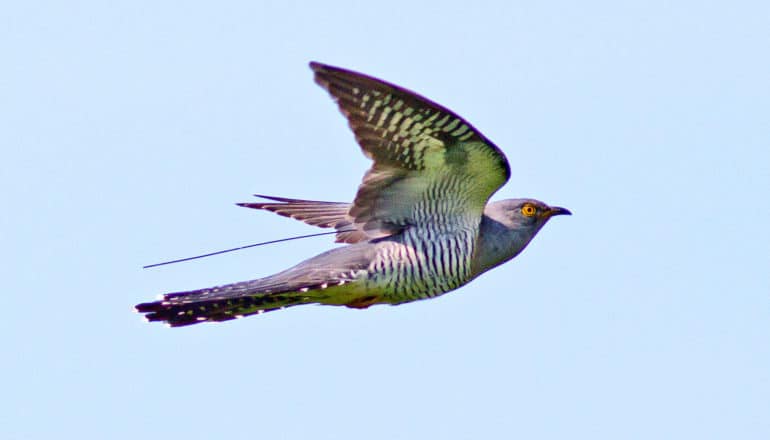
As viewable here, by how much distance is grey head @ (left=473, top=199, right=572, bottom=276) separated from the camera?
7.79 meters

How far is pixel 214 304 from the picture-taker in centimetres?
730

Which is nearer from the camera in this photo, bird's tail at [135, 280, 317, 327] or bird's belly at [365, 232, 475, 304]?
bird's tail at [135, 280, 317, 327]

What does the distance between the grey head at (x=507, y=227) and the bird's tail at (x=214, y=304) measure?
1.13 metres

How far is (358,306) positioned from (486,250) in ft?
2.80

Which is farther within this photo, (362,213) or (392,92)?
(362,213)

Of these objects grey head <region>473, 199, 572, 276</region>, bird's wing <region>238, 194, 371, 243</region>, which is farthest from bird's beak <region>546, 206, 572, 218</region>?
bird's wing <region>238, 194, 371, 243</region>

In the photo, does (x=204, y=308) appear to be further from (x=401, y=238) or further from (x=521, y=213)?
(x=521, y=213)

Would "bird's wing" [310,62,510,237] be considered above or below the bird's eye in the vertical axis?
above

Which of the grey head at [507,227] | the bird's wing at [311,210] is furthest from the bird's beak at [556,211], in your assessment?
the bird's wing at [311,210]

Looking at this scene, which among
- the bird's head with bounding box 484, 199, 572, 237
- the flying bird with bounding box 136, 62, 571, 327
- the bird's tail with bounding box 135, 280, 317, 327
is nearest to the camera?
the flying bird with bounding box 136, 62, 571, 327

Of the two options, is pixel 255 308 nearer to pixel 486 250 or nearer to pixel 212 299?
pixel 212 299

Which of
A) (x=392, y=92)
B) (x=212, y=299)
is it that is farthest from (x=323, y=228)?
(x=392, y=92)

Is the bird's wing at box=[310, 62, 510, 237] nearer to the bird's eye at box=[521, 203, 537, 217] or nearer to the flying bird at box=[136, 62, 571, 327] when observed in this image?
the flying bird at box=[136, 62, 571, 327]

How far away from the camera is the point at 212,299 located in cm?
725
